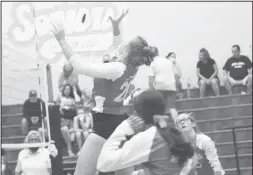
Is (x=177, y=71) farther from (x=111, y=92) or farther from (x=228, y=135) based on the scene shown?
(x=111, y=92)

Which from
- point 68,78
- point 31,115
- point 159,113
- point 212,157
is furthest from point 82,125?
point 159,113

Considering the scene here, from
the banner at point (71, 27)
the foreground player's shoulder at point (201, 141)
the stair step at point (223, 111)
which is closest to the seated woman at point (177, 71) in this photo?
the stair step at point (223, 111)

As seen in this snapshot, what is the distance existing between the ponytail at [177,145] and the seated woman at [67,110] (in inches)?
317

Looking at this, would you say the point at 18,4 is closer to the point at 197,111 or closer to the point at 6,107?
the point at 6,107

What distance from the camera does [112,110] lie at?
6.16 metres

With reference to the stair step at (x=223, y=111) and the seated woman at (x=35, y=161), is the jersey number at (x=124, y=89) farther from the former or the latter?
the stair step at (x=223, y=111)

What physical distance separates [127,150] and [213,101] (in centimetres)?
1002

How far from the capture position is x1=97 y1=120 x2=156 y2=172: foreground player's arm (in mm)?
4738

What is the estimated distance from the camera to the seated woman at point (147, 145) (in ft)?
15.6

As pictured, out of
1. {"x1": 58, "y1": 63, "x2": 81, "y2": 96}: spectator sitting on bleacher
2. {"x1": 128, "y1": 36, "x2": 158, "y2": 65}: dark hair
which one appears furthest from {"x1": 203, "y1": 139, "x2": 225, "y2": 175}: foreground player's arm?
{"x1": 58, "y1": 63, "x2": 81, "y2": 96}: spectator sitting on bleacher

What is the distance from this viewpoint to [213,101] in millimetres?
14570

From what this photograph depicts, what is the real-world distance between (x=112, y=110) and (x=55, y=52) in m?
10.4

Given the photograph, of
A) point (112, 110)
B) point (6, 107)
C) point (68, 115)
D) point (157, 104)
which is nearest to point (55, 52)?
Answer: point (6, 107)

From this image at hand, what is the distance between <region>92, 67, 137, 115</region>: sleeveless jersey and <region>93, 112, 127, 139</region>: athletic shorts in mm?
41
